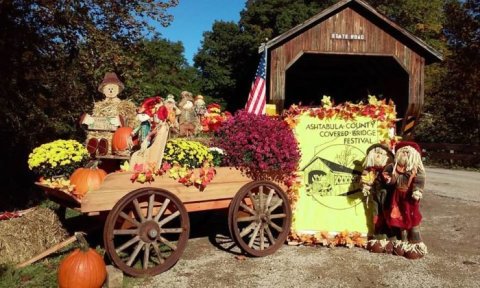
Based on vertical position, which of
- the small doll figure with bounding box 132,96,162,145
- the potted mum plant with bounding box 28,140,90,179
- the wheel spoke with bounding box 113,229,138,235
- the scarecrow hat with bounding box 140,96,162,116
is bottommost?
the wheel spoke with bounding box 113,229,138,235

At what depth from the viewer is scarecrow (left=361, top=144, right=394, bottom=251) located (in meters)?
5.34

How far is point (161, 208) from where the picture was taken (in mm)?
4453

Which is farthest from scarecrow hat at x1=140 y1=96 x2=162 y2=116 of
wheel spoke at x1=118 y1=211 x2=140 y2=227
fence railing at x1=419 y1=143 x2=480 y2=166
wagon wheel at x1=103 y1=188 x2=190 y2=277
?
fence railing at x1=419 y1=143 x2=480 y2=166

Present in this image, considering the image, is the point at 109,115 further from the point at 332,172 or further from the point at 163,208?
the point at 332,172

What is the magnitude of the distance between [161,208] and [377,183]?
105 inches

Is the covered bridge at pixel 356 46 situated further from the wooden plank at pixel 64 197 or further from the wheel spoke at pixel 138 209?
the wheel spoke at pixel 138 209

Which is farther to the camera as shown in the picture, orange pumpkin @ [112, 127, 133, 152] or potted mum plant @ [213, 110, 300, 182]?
orange pumpkin @ [112, 127, 133, 152]

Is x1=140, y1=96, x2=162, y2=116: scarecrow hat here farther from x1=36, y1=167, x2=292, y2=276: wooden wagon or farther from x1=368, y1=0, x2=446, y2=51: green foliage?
x1=368, y1=0, x2=446, y2=51: green foliage

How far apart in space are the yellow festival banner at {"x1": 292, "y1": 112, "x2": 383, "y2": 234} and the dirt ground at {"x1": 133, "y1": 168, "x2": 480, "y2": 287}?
14.2 inches

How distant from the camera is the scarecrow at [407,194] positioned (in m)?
5.07

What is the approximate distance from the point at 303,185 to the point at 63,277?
2998 mm

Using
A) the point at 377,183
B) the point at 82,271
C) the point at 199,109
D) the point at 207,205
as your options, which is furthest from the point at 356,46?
the point at 82,271

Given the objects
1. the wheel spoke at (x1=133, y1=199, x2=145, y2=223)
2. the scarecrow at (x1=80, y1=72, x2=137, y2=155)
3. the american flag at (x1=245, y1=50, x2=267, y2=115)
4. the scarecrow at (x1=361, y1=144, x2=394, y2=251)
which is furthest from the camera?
the american flag at (x1=245, y1=50, x2=267, y2=115)

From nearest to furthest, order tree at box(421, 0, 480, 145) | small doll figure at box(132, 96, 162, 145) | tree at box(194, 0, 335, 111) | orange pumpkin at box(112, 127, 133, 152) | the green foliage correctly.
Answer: small doll figure at box(132, 96, 162, 145) → orange pumpkin at box(112, 127, 133, 152) → tree at box(421, 0, 480, 145) → tree at box(194, 0, 335, 111) → the green foliage
